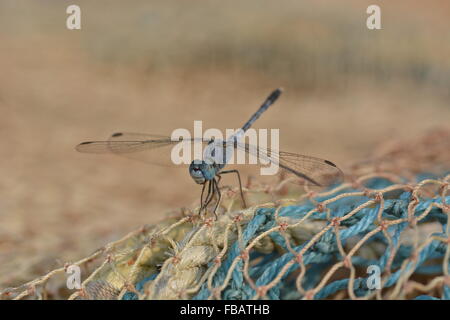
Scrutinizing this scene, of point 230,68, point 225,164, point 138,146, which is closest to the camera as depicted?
point 225,164

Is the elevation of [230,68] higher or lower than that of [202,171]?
higher

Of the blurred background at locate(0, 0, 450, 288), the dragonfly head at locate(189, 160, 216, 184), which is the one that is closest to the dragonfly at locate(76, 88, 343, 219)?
the dragonfly head at locate(189, 160, 216, 184)

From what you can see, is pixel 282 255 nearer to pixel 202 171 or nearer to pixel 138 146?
pixel 202 171

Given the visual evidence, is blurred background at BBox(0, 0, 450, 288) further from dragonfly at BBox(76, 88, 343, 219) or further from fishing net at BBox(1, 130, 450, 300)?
fishing net at BBox(1, 130, 450, 300)

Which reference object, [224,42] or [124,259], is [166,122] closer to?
[224,42]

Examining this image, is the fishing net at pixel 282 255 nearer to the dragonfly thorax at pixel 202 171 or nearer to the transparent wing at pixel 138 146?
the dragonfly thorax at pixel 202 171


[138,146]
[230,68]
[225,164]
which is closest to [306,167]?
[225,164]
